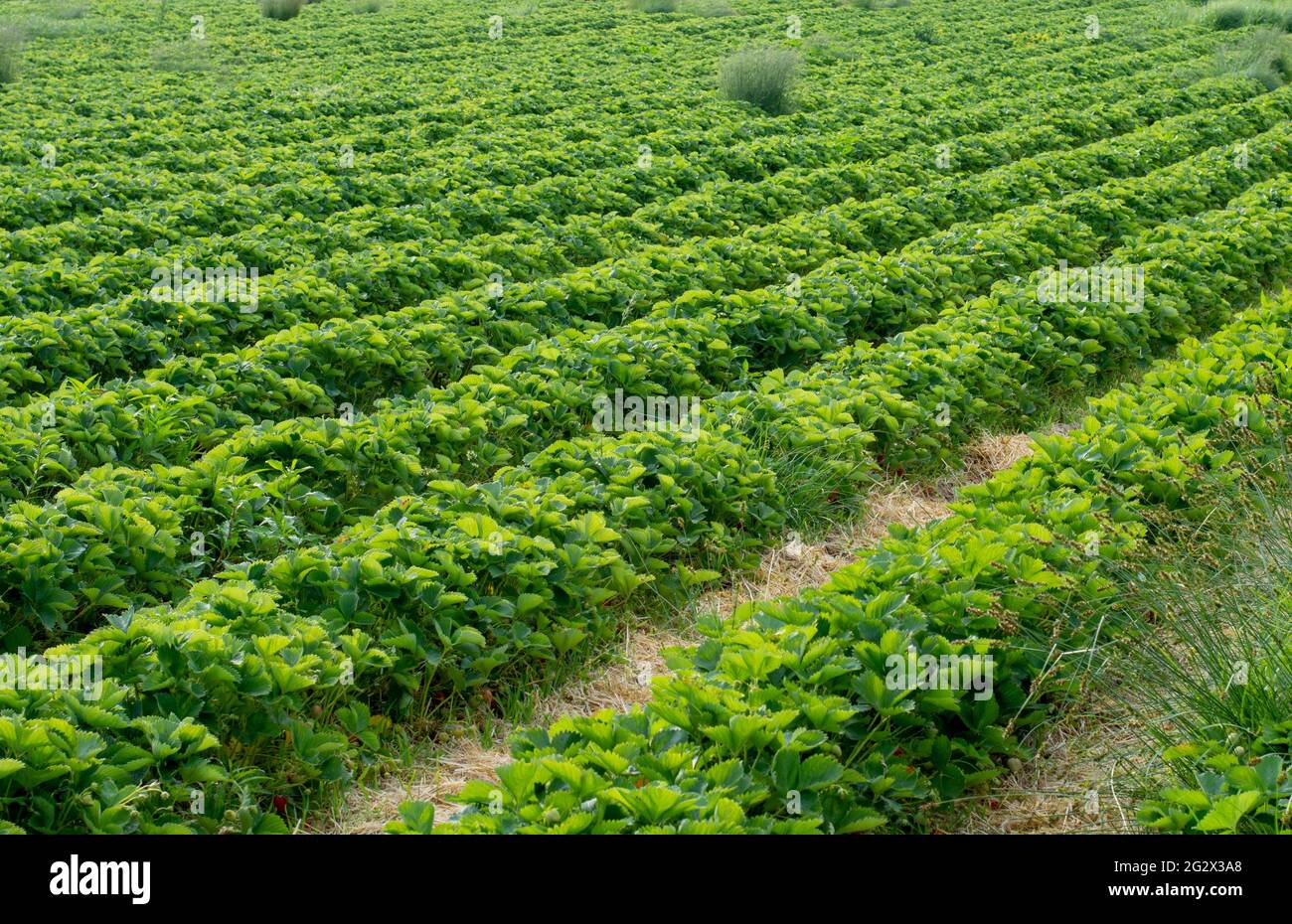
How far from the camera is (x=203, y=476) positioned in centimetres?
583

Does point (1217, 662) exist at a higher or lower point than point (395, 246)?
lower

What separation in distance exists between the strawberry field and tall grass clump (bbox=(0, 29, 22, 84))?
4.16 metres

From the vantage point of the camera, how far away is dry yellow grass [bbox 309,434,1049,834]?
4.36m

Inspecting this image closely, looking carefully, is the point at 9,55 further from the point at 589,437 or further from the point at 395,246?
the point at 589,437

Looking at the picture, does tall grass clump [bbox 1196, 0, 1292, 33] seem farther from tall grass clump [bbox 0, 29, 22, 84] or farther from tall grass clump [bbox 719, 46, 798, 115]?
tall grass clump [bbox 0, 29, 22, 84]

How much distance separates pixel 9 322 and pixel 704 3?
24756mm

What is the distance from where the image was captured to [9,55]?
19641 mm

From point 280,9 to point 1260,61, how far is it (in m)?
21.4

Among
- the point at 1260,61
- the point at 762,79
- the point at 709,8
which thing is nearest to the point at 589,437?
the point at 762,79

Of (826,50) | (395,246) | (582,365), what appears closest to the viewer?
(582,365)

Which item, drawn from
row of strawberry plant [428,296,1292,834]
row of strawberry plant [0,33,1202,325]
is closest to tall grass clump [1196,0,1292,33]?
row of strawberry plant [0,33,1202,325]

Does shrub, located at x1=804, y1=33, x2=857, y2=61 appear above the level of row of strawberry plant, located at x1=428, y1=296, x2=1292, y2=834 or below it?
above

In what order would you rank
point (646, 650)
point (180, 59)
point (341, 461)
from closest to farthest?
point (646, 650) < point (341, 461) < point (180, 59)
